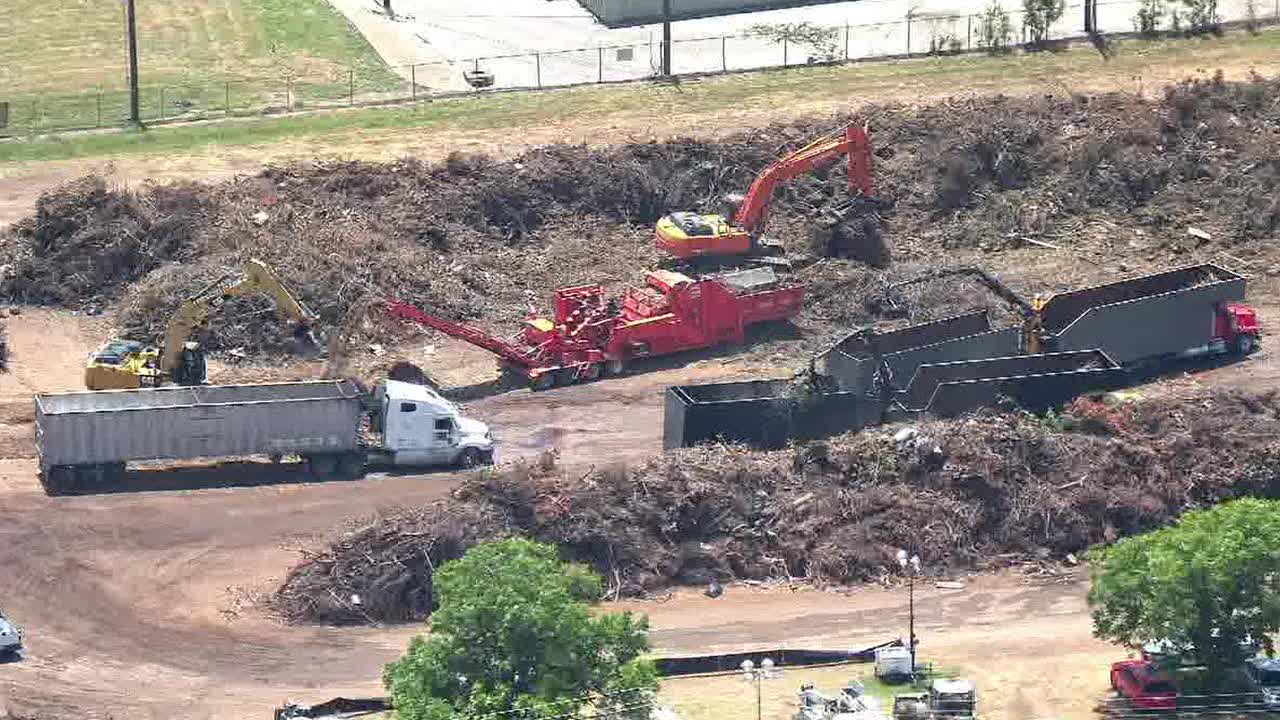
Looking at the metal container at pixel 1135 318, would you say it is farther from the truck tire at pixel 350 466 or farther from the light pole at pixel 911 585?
the truck tire at pixel 350 466

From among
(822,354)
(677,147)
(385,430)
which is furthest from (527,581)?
(677,147)

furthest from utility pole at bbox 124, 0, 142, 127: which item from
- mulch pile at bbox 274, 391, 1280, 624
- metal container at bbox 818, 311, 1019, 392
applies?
mulch pile at bbox 274, 391, 1280, 624

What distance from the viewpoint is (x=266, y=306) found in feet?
244

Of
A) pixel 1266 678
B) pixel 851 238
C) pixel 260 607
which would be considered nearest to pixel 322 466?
pixel 260 607

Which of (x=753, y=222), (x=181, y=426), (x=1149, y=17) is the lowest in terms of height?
(x=181, y=426)

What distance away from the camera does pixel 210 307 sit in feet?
239

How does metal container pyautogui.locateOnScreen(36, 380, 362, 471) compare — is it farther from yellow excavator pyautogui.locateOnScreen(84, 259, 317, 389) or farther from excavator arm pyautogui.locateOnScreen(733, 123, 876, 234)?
excavator arm pyautogui.locateOnScreen(733, 123, 876, 234)

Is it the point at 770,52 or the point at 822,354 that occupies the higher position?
the point at 770,52

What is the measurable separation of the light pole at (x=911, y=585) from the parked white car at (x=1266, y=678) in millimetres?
6640

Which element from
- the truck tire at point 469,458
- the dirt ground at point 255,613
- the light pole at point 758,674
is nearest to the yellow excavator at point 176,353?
the dirt ground at point 255,613

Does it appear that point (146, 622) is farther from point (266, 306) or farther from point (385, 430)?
point (266, 306)

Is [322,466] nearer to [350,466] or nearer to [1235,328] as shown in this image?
[350,466]

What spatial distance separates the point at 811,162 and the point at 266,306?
1693 cm

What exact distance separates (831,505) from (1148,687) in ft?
34.3
